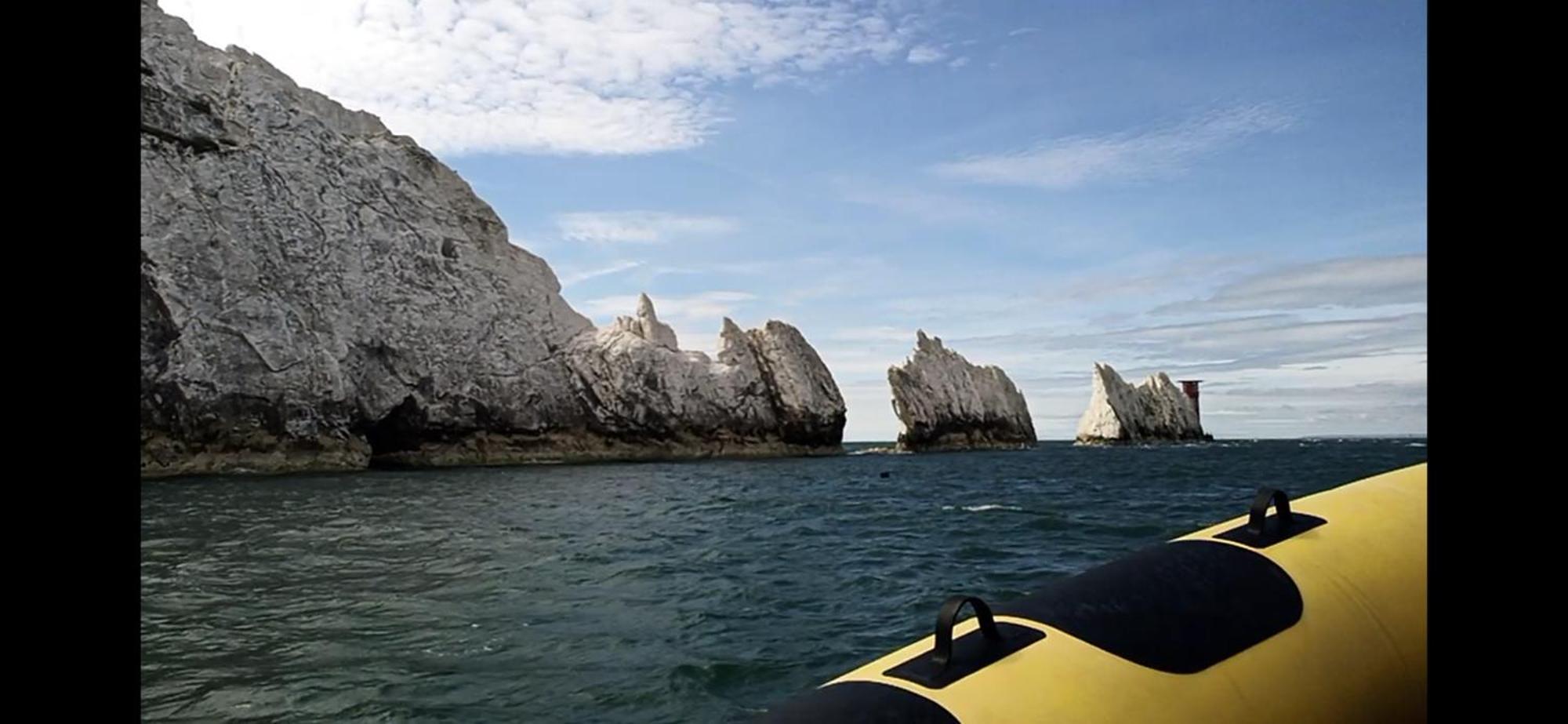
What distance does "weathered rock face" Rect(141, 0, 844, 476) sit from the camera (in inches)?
1406

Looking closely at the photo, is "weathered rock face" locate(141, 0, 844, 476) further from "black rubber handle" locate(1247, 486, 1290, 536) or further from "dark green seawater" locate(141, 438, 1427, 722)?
"black rubber handle" locate(1247, 486, 1290, 536)

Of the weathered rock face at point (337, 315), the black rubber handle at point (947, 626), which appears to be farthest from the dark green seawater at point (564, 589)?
the weathered rock face at point (337, 315)

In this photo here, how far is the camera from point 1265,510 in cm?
403

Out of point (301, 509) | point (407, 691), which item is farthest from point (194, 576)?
point (301, 509)

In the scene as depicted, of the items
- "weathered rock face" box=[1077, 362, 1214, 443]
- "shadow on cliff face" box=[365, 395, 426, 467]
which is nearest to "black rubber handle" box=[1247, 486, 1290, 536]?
"shadow on cliff face" box=[365, 395, 426, 467]

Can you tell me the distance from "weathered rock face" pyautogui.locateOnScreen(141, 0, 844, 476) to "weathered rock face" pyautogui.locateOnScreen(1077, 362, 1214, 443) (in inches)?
2373

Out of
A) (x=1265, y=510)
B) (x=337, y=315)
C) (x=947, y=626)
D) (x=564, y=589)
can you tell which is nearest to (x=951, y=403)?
(x=337, y=315)

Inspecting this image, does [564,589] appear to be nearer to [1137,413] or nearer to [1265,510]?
[1265,510]

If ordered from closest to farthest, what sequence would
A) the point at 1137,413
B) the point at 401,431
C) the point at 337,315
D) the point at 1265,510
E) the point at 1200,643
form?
the point at 1200,643
the point at 1265,510
the point at 337,315
the point at 401,431
the point at 1137,413

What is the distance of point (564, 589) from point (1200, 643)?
29.0ft

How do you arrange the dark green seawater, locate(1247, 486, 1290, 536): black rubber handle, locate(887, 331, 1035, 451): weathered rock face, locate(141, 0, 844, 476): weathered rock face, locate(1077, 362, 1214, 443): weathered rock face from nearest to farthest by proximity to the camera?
locate(1247, 486, 1290, 536): black rubber handle < the dark green seawater < locate(141, 0, 844, 476): weathered rock face < locate(887, 331, 1035, 451): weathered rock face < locate(1077, 362, 1214, 443): weathered rock face
